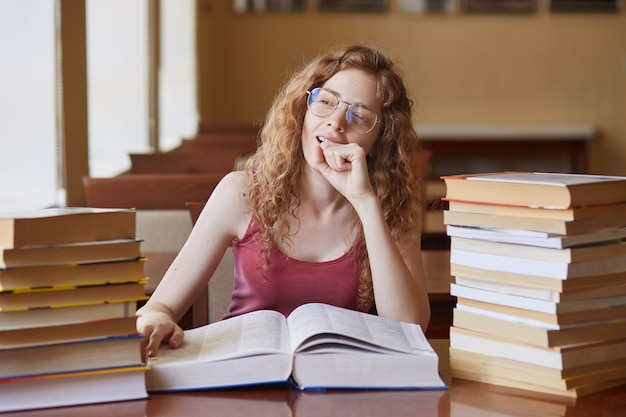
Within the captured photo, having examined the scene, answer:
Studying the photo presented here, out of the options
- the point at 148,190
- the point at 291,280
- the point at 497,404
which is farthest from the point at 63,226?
the point at 148,190

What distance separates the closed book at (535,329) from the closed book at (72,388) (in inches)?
21.9

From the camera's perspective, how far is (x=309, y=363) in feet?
4.89

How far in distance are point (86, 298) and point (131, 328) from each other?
0.08m

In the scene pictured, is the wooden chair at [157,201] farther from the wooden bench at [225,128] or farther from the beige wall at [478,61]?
the beige wall at [478,61]

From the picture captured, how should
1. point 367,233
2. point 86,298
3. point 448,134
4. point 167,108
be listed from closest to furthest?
point 86,298
point 367,233
point 167,108
point 448,134

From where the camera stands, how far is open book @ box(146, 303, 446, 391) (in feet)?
4.87

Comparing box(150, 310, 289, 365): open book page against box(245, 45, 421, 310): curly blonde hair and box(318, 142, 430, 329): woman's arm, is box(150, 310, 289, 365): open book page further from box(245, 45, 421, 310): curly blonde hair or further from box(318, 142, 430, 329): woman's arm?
box(245, 45, 421, 310): curly blonde hair

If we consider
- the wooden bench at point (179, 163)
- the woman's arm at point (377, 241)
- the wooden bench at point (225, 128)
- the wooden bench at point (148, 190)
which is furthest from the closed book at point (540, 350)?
the wooden bench at point (225, 128)

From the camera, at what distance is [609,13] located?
9930mm

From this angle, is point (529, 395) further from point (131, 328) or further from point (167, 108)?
point (167, 108)

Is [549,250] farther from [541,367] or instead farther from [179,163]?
[179,163]

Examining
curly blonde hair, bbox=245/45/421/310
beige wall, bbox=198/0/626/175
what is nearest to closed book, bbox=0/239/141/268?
curly blonde hair, bbox=245/45/421/310

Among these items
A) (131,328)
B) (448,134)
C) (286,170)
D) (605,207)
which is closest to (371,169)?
(286,170)

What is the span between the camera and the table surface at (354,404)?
1.40 meters
